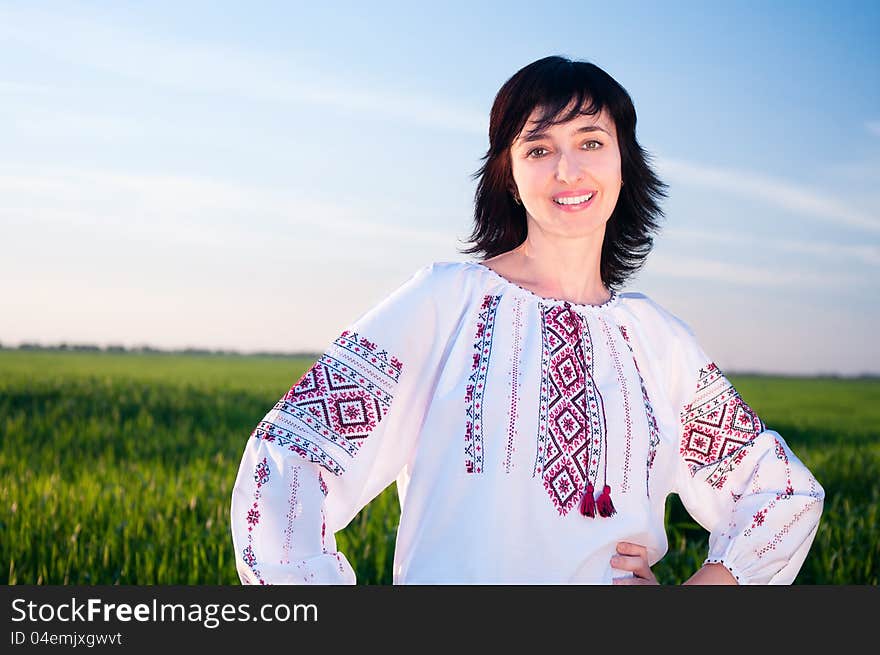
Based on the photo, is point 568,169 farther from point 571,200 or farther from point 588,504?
point 588,504

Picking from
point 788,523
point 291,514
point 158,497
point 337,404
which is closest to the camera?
point 291,514

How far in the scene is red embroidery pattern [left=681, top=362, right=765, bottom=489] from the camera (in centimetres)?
301

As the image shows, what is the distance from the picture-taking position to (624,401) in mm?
2656

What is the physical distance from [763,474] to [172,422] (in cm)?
1007

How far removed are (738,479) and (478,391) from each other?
108 cm

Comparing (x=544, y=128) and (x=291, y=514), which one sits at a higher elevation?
(x=544, y=128)

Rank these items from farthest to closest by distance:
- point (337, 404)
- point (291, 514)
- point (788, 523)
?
point (788, 523)
point (337, 404)
point (291, 514)

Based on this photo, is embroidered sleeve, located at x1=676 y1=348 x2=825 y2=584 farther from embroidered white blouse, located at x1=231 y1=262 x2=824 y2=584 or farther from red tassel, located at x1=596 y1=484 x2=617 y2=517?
red tassel, located at x1=596 y1=484 x2=617 y2=517

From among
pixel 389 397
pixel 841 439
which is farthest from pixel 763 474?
pixel 841 439

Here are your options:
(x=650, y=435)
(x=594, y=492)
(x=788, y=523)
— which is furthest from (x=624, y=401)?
(x=788, y=523)

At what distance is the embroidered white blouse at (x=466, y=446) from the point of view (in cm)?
228

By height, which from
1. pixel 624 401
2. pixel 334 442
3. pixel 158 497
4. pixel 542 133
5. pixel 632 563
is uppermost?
pixel 542 133

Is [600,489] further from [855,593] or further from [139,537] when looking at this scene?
[139,537]

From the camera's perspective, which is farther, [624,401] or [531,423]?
[624,401]
